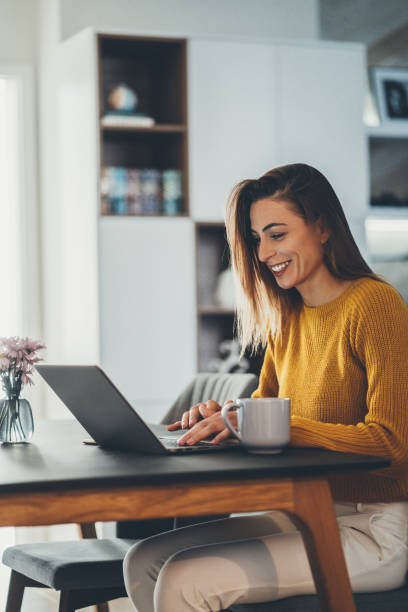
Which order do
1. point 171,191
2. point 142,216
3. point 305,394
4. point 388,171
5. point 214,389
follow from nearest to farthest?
point 305,394, point 214,389, point 142,216, point 171,191, point 388,171

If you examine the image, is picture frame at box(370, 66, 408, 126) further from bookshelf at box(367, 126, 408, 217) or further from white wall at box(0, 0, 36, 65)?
white wall at box(0, 0, 36, 65)

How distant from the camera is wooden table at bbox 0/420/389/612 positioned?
3.85 ft

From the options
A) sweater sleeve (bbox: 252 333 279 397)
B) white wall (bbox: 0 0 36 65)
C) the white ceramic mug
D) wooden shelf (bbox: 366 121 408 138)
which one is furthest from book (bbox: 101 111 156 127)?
the white ceramic mug

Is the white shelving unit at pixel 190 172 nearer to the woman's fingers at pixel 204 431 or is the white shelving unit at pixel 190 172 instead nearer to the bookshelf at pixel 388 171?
the bookshelf at pixel 388 171

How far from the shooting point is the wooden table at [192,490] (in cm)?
117

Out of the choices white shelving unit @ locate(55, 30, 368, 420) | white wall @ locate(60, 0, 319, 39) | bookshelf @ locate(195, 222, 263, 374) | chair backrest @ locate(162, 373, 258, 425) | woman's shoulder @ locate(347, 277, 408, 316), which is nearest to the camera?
woman's shoulder @ locate(347, 277, 408, 316)

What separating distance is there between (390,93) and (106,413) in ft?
11.2

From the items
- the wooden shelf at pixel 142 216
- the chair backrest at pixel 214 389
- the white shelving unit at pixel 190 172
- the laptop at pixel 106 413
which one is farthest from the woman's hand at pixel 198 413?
the wooden shelf at pixel 142 216

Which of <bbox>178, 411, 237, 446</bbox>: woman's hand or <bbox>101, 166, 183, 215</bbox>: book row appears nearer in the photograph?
<bbox>178, 411, 237, 446</bbox>: woman's hand

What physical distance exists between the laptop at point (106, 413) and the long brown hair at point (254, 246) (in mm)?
459

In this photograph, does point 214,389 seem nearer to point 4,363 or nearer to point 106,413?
point 4,363

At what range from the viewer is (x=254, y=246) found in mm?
1936

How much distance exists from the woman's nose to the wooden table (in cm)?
52

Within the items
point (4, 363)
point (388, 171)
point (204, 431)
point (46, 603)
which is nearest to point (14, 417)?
point (4, 363)
